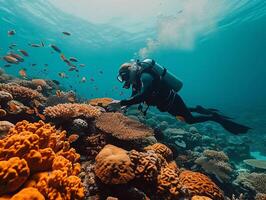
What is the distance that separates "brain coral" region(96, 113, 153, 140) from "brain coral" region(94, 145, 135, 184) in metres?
1.14

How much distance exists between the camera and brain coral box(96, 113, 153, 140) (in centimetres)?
529

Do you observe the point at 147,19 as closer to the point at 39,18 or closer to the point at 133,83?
the point at 39,18

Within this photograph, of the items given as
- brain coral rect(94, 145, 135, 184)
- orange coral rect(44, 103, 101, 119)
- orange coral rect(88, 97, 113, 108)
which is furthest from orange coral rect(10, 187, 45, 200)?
orange coral rect(88, 97, 113, 108)

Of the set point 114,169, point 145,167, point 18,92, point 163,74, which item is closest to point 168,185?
point 145,167

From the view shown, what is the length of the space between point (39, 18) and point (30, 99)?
3747 cm

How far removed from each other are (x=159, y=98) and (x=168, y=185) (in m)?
3.29

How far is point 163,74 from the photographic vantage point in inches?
280

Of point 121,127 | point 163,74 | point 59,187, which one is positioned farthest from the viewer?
point 163,74

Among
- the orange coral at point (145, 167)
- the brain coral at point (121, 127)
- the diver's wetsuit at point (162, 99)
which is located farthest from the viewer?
the diver's wetsuit at point (162, 99)

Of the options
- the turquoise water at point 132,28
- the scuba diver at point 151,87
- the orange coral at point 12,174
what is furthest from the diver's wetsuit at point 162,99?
the turquoise water at point 132,28

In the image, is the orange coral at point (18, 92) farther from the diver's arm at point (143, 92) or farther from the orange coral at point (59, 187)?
the orange coral at point (59, 187)

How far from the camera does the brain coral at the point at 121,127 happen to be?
208 inches

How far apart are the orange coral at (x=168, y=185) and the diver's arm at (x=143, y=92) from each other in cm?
205

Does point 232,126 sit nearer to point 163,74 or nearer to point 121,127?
point 163,74
